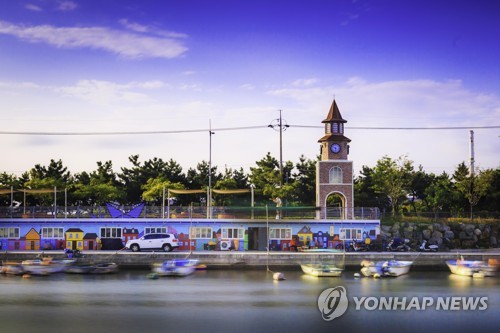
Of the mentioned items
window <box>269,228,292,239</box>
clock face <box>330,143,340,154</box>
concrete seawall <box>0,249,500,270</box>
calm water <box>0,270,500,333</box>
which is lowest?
calm water <box>0,270,500,333</box>

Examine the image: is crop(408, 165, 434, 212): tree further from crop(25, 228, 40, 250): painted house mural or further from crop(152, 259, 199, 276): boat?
crop(25, 228, 40, 250): painted house mural

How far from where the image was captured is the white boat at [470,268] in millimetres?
49231

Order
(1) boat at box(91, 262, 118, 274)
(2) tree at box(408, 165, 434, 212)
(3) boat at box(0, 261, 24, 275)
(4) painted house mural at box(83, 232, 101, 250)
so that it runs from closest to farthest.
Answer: (1) boat at box(91, 262, 118, 274), (3) boat at box(0, 261, 24, 275), (4) painted house mural at box(83, 232, 101, 250), (2) tree at box(408, 165, 434, 212)

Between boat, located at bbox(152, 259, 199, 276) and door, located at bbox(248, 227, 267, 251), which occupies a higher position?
door, located at bbox(248, 227, 267, 251)

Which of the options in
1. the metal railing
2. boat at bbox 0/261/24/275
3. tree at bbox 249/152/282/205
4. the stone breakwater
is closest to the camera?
boat at bbox 0/261/24/275

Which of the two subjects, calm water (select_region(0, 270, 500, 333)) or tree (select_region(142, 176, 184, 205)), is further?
tree (select_region(142, 176, 184, 205))

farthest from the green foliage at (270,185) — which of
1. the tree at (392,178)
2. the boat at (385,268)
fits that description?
the boat at (385,268)

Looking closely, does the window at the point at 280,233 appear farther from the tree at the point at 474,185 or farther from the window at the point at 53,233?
the tree at the point at 474,185

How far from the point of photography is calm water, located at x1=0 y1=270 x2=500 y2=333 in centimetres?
3378

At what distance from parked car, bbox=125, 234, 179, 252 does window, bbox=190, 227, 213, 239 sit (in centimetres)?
195

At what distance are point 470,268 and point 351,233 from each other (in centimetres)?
1020

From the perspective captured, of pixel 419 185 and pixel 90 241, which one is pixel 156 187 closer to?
pixel 90 241

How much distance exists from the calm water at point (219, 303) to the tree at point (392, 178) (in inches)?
860

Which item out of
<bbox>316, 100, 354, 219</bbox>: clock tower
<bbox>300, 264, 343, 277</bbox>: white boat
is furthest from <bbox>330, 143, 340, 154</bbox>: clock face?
<bbox>300, 264, 343, 277</bbox>: white boat
